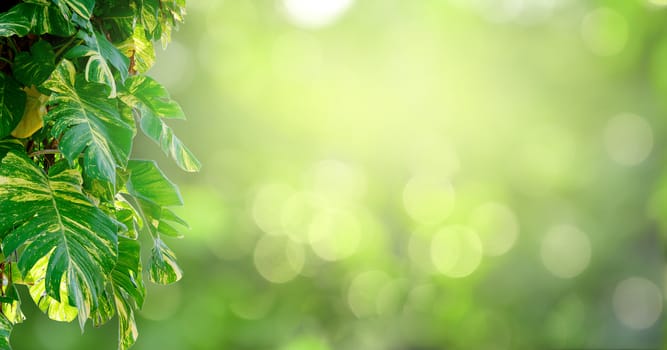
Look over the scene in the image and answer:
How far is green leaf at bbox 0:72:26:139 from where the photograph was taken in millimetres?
682

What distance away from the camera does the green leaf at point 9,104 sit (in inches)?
26.8

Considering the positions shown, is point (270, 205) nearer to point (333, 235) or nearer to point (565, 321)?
point (333, 235)

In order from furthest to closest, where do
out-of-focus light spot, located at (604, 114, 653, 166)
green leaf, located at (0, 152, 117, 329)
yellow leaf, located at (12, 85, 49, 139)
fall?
out-of-focus light spot, located at (604, 114, 653, 166) < yellow leaf, located at (12, 85, 49, 139) < green leaf, located at (0, 152, 117, 329)

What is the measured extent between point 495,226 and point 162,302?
248 centimetres

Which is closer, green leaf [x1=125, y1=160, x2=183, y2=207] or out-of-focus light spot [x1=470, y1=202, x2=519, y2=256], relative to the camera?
green leaf [x1=125, y1=160, x2=183, y2=207]

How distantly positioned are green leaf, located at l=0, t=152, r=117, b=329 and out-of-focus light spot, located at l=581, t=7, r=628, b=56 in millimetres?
5074

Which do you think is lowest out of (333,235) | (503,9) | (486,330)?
(486,330)

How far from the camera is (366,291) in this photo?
540cm

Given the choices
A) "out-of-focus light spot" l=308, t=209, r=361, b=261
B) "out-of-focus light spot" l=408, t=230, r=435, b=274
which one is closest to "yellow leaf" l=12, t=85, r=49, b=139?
"out-of-focus light spot" l=308, t=209, r=361, b=261

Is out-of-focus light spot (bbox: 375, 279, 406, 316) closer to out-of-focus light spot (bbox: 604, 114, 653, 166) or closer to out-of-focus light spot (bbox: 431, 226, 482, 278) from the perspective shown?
out-of-focus light spot (bbox: 431, 226, 482, 278)

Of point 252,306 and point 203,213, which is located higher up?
point 203,213

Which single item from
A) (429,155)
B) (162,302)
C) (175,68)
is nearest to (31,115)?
(162,302)

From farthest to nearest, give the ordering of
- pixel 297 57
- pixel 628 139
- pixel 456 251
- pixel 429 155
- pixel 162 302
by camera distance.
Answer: pixel 628 139
pixel 297 57
pixel 429 155
pixel 456 251
pixel 162 302

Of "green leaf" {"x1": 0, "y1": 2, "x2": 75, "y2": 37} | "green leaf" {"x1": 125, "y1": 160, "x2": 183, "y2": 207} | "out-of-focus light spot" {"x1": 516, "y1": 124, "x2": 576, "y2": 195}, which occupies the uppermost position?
"out-of-focus light spot" {"x1": 516, "y1": 124, "x2": 576, "y2": 195}
